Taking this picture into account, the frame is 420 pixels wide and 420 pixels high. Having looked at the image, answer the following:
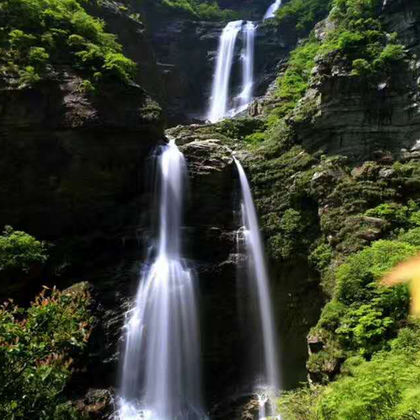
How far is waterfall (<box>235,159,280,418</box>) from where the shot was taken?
13.5 meters

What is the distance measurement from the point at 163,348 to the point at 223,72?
27645 millimetres

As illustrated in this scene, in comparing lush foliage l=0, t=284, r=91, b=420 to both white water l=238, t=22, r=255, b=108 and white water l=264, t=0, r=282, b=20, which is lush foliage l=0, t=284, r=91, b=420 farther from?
white water l=264, t=0, r=282, b=20

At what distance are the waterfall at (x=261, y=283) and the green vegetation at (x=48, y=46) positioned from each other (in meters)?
8.22

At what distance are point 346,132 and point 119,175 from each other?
9743mm

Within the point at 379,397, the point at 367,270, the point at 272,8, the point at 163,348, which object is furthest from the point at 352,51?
the point at 272,8

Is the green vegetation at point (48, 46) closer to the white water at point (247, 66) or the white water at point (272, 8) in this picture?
the white water at point (247, 66)

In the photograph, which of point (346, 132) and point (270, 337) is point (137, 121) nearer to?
point (346, 132)

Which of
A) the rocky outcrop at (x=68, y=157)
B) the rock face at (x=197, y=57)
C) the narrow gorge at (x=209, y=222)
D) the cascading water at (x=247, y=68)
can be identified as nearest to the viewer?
the narrow gorge at (x=209, y=222)

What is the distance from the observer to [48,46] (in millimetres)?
18109

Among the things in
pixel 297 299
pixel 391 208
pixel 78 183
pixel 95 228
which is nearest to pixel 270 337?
pixel 297 299

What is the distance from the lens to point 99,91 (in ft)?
57.6

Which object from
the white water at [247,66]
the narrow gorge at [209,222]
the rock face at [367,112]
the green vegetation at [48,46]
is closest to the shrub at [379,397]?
the narrow gorge at [209,222]

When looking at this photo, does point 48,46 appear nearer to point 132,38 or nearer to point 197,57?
point 132,38

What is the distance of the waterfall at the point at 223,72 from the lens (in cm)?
3266
